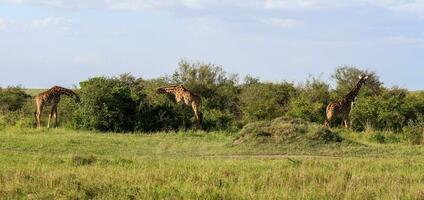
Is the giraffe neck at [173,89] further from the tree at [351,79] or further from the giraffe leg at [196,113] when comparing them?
the tree at [351,79]

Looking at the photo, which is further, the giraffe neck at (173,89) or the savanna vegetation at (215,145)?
the giraffe neck at (173,89)

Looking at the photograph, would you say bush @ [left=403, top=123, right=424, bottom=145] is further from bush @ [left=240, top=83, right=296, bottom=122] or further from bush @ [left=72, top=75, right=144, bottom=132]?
bush @ [left=72, top=75, right=144, bottom=132]

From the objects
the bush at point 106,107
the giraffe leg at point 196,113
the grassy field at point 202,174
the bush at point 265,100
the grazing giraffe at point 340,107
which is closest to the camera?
the grassy field at point 202,174

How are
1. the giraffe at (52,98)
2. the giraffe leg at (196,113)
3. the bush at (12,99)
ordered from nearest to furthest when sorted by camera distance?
1. the giraffe at (52,98)
2. the giraffe leg at (196,113)
3. the bush at (12,99)

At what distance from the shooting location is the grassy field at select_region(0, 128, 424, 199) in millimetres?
9195

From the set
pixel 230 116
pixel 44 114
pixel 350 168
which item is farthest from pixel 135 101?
pixel 350 168

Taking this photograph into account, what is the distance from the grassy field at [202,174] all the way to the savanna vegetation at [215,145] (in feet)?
0.08

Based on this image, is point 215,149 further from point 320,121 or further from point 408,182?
point 320,121

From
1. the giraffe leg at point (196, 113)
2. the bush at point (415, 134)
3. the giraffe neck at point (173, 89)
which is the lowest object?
the bush at point (415, 134)

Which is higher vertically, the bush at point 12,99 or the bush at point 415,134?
the bush at point 12,99

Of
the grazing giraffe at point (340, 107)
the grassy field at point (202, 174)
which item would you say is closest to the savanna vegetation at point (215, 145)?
the grassy field at point (202, 174)

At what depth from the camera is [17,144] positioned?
670 inches

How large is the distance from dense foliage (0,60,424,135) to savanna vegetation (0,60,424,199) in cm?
5

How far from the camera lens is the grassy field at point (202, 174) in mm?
9195
